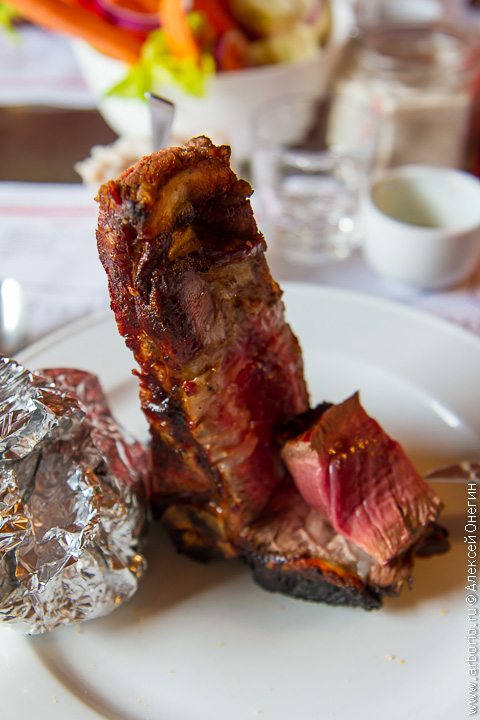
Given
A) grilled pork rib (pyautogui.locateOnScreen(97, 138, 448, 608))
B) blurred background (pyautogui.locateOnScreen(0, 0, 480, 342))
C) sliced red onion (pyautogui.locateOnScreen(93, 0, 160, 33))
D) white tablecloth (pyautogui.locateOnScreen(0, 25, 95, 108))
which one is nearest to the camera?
grilled pork rib (pyautogui.locateOnScreen(97, 138, 448, 608))

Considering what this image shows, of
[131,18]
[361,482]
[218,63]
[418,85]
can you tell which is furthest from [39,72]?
[361,482]

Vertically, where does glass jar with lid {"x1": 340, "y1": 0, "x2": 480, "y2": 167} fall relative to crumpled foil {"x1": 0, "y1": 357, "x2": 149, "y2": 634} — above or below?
above

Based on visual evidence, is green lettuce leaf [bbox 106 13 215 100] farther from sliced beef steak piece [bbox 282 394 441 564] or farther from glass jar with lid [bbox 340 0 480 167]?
sliced beef steak piece [bbox 282 394 441 564]

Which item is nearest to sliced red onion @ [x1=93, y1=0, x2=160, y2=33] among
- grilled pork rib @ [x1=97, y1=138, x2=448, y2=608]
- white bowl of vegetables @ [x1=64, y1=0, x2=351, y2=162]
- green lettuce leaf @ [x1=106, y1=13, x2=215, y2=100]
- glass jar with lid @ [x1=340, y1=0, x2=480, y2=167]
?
white bowl of vegetables @ [x1=64, y1=0, x2=351, y2=162]

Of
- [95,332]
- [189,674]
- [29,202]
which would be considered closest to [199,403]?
[189,674]

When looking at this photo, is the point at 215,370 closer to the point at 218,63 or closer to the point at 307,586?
the point at 307,586

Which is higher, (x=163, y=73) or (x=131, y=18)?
(x=131, y=18)
